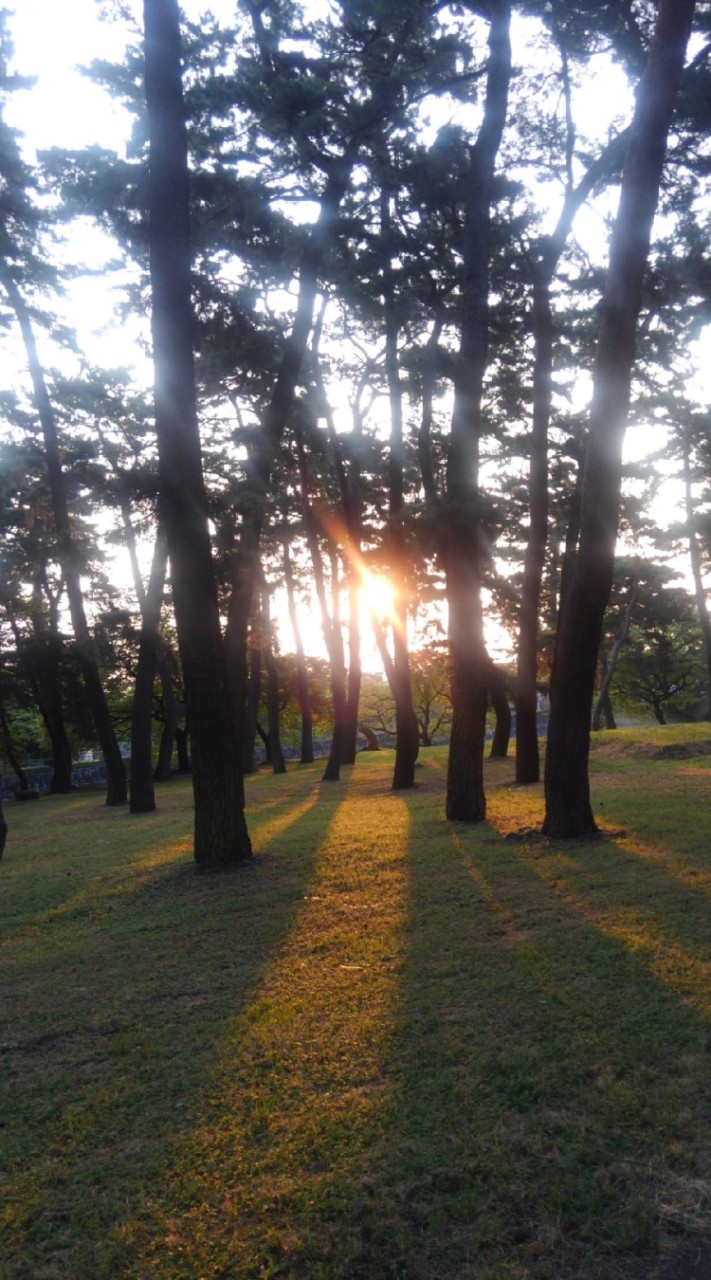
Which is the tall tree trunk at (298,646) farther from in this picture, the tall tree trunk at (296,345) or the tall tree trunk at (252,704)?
the tall tree trunk at (296,345)

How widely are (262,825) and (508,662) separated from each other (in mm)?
16370

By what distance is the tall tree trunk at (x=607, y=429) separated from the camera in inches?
318

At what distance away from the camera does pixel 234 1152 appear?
3088 mm

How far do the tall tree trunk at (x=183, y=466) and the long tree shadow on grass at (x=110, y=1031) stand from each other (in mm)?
742

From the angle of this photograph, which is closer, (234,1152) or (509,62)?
(234,1152)

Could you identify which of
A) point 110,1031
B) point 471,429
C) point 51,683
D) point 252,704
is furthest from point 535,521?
point 51,683

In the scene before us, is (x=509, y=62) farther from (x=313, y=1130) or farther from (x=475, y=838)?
(x=313, y=1130)

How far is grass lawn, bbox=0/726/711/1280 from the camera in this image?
2580 millimetres

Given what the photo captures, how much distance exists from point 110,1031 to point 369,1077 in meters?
1.56


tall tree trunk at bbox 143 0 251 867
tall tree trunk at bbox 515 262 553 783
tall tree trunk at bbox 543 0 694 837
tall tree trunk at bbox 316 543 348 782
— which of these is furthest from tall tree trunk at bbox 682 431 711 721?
tall tree trunk at bbox 143 0 251 867

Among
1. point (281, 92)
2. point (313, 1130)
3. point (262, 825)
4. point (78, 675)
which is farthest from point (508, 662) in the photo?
point (313, 1130)

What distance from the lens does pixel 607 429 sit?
331 inches

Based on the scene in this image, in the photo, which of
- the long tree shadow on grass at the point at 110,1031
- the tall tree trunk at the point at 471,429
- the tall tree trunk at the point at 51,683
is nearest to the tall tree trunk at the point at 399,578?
the tall tree trunk at the point at 471,429

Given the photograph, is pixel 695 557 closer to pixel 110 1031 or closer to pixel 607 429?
pixel 607 429
